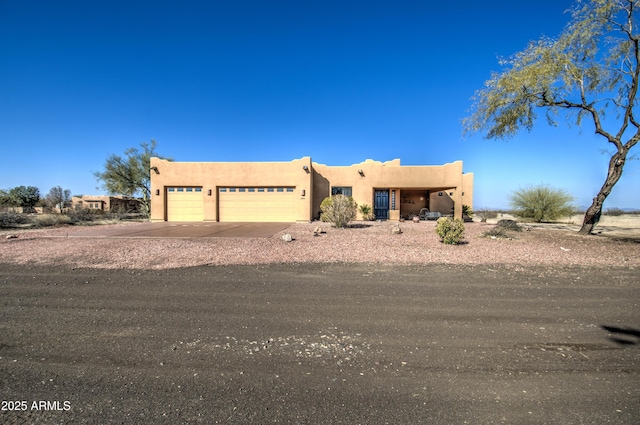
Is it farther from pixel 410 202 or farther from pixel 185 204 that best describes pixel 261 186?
pixel 410 202

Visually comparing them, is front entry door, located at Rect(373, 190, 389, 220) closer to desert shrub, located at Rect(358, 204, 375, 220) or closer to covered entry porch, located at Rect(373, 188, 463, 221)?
covered entry porch, located at Rect(373, 188, 463, 221)

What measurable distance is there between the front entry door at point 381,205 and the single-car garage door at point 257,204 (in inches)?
250

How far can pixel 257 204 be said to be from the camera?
21859 millimetres

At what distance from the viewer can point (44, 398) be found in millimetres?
2508

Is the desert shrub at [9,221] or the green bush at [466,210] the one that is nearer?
the desert shrub at [9,221]

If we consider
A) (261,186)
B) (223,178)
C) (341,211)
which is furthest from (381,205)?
(223,178)

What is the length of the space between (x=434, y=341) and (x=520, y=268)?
557cm

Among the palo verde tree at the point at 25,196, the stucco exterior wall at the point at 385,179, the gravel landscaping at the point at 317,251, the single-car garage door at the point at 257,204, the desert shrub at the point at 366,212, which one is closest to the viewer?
the gravel landscaping at the point at 317,251

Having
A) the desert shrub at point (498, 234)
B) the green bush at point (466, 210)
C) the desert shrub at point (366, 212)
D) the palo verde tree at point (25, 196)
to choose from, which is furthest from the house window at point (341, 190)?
the palo verde tree at point (25, 196)

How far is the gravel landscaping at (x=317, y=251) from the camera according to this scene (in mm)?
8453

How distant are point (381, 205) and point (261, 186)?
361 inches

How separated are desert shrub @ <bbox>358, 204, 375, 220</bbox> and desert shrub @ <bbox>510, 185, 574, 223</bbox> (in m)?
14.7

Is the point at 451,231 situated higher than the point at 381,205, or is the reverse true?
the point at 381,205

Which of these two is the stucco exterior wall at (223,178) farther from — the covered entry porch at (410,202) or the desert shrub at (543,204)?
the desert shrub at (543,204)
